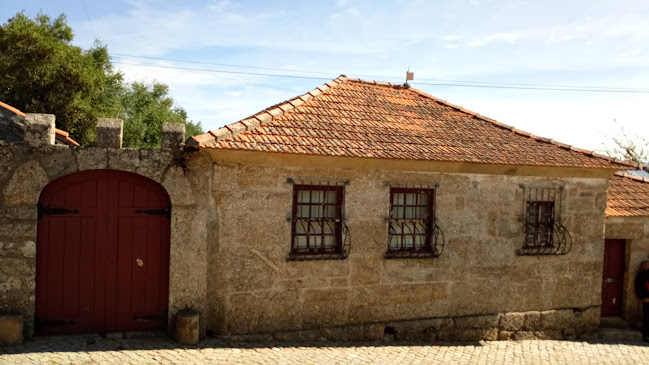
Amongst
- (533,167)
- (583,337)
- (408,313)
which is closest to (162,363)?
(408,313)

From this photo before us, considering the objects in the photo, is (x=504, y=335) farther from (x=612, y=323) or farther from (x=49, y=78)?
(x=49, y=78)

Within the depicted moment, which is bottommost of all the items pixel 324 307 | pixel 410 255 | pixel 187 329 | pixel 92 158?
pixel 187 329

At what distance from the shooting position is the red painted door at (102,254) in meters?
6.46

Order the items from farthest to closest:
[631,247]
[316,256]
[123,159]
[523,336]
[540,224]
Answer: [631,247]
[540,224]
[523,336]
[316,256]
[123,159]

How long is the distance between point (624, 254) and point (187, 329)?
8.58m

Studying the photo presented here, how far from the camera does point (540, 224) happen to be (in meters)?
8.89

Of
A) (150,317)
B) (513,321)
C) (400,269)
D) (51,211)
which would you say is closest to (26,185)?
(51,211)

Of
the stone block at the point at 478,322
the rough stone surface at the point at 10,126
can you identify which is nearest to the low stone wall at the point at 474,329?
the stone block at the point at 478,322

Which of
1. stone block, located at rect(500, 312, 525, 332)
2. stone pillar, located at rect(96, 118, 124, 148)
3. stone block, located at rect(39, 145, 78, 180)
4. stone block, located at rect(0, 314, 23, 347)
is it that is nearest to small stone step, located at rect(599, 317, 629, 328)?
stone block, located at rect(500, 312, 525, 332)

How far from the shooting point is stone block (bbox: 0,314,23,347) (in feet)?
19.7

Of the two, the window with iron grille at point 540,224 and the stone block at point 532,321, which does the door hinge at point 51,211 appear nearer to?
the window with iron grille at point 540,224

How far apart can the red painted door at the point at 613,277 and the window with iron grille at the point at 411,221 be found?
14.4 ft

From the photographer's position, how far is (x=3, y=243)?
6.20 metres

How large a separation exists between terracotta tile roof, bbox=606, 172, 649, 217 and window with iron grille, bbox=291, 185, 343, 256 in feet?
18.4
